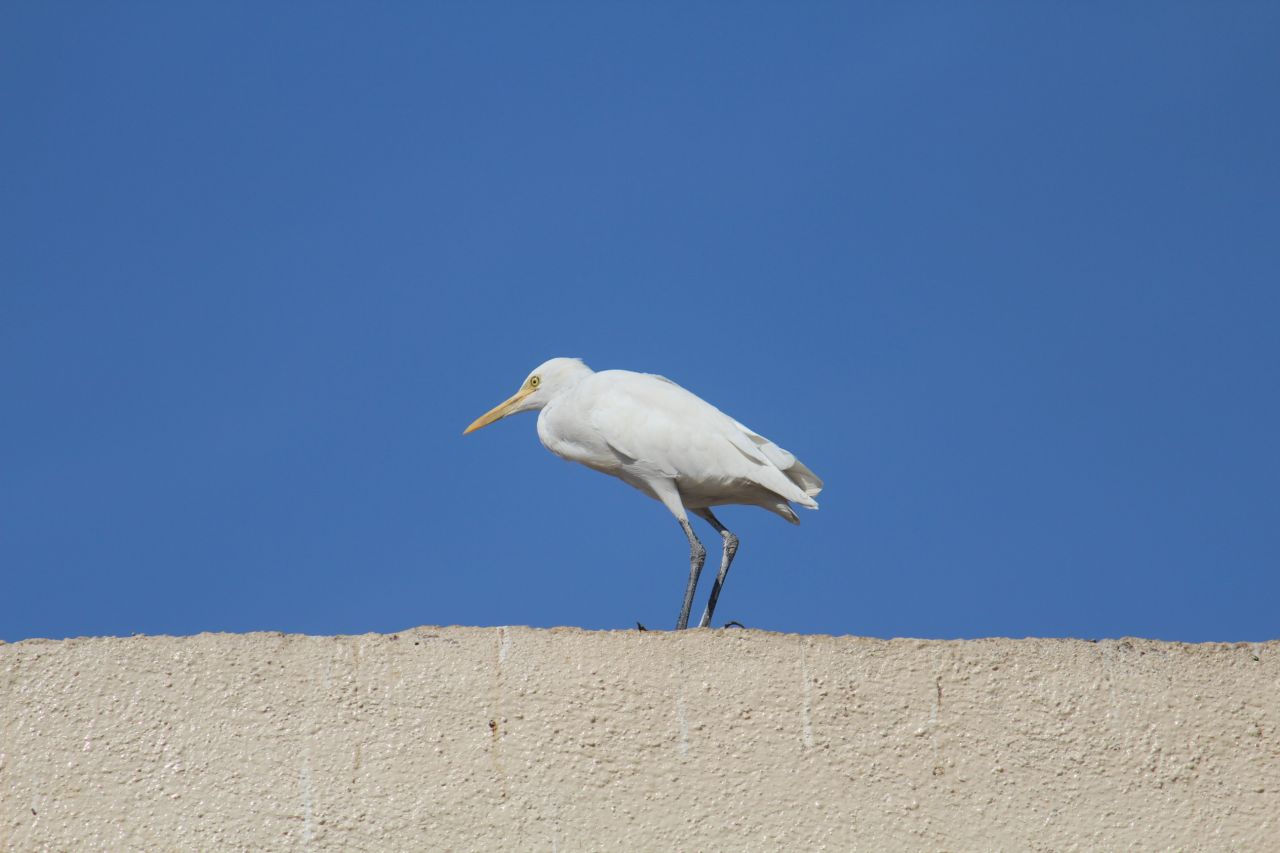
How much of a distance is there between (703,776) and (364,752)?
1.05 meters

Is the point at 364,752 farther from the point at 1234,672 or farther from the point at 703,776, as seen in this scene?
the point at 1234,672

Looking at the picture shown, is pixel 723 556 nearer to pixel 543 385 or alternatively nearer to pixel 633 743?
pixel 543 385

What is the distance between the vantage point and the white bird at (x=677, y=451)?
24.2 ft

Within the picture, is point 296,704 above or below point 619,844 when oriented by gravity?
above

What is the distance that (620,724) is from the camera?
4785 millimetres

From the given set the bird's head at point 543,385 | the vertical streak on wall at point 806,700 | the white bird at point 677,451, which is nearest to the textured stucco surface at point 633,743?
the vertical streak on wall at point 806,700

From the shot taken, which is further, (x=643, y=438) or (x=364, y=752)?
(x=643, y=438)

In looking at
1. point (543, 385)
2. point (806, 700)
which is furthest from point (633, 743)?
point (543, 385)

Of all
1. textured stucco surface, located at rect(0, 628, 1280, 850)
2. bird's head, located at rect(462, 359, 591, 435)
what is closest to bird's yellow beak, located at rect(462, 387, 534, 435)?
bird's head, located at rect(462, 359, 591, 435)

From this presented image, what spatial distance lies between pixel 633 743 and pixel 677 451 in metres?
2.76

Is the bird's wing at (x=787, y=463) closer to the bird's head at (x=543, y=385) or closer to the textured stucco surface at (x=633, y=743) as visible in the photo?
the bird's head at (x=543, y=385)

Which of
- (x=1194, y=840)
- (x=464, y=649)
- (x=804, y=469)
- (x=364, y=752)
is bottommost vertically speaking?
(x=1194, y=840)

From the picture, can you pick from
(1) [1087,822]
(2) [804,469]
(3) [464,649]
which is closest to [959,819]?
(1) [1087,822]

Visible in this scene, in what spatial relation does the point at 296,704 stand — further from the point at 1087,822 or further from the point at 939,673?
the point at 1087,822
